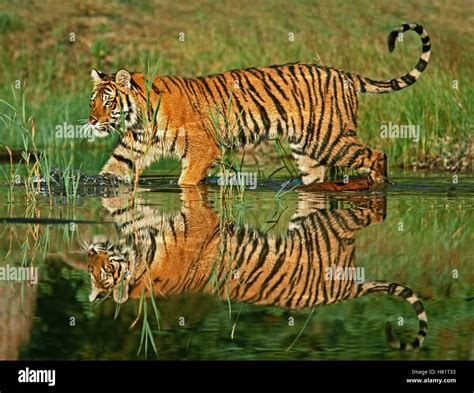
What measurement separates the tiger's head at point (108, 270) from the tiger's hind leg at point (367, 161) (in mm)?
4221

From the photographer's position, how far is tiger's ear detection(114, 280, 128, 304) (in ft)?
21.3

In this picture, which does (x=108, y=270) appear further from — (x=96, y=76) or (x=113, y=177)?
(x=113, y=177)

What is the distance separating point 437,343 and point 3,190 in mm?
6273

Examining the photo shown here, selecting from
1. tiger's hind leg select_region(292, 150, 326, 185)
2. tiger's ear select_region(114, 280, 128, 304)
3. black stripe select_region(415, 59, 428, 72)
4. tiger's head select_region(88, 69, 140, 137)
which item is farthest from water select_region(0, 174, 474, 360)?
black stripe select_region(415, 59, 428, 72)

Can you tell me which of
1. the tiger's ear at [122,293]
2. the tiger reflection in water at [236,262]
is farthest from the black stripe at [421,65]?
the tiger's ear at [122,293]

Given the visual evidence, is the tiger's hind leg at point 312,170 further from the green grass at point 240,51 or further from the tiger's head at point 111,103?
the green grass at point 240,51

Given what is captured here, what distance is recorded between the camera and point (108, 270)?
7121 mm

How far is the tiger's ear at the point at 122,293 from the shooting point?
6.49m

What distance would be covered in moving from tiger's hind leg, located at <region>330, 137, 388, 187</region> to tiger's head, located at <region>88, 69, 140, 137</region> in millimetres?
1814

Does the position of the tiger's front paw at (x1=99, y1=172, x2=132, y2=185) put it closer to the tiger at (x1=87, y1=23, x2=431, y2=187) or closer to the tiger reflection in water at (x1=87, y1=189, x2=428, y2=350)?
the tiger at (x1=87, y1=23, x2=431, y2=187)

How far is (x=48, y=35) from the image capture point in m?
19.7

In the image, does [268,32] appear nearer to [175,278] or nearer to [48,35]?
[48,35]

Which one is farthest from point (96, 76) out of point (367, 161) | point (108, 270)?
point (108, 270)

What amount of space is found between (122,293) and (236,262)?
96 cm
